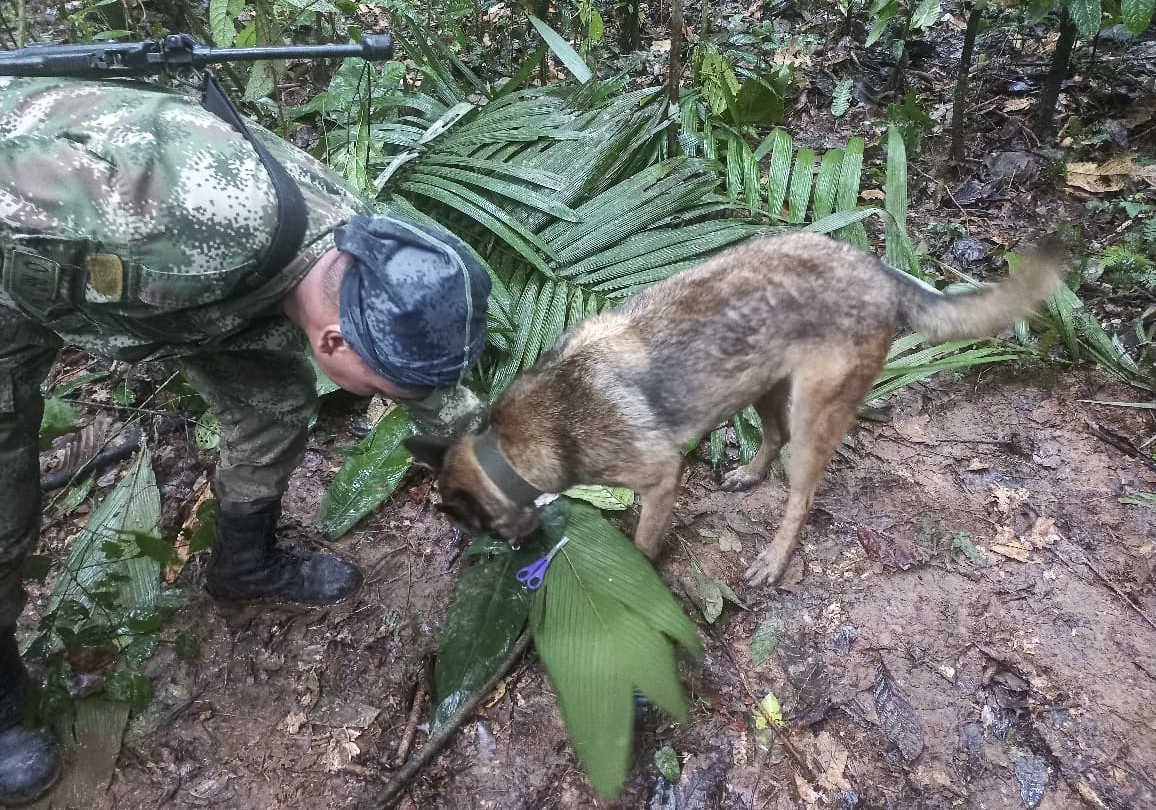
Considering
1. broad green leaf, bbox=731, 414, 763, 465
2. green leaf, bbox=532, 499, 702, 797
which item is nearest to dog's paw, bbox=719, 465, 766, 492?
broad green leaf, bbox=731, 414, 763, 465

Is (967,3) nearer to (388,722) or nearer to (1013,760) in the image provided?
(1013,760)

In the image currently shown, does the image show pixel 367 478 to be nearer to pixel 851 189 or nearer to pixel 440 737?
pixel 440 737

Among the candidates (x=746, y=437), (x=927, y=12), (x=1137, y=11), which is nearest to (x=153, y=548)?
(x=746, y=437)

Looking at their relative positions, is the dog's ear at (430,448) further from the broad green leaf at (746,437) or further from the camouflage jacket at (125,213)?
the broad green leaf at (746,437)

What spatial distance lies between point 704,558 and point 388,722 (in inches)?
62.1

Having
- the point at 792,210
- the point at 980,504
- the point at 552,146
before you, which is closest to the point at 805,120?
the point at 792,210

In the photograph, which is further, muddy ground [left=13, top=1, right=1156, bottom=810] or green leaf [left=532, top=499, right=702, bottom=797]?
muddy ground [left=13, top=1, right=1156, bottom=810]

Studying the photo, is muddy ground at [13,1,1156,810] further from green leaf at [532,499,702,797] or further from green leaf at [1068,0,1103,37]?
green leaf at [1068,0,1103,37]

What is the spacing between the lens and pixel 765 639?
2977mm

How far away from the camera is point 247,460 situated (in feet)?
9.29

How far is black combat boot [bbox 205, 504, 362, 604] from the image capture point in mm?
2973

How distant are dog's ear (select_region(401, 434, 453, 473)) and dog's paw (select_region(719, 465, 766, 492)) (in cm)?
168

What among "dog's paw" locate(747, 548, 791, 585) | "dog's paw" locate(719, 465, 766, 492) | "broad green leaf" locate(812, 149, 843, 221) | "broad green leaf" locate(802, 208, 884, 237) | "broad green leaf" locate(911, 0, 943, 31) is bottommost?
"dog's paw" locate(747, 548, 791, 585)

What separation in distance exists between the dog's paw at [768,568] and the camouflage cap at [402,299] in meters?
1.89
